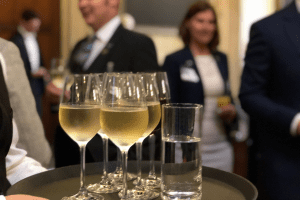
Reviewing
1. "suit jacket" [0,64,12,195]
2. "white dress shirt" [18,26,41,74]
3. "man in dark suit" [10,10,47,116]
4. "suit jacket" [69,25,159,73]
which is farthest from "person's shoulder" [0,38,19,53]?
"white dress shirt" [18,26,41,74]

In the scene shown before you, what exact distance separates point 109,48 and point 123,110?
142 cm

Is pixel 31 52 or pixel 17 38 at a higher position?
pixel 17 38

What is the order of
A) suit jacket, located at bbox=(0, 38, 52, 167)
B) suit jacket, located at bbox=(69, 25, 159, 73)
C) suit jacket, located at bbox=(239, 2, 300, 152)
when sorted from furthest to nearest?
suit jacket, located at bbox=(69, 25, 159, 73) → suit jacket, located at bbox=(239, 2, 300, 152) → suit jacket, located at bbox=(0, 38, 52, 167)

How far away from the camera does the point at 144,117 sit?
80 cm

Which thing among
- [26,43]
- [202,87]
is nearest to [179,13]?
[26,43]

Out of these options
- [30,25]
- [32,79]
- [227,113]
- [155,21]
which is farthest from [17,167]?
[155,21]

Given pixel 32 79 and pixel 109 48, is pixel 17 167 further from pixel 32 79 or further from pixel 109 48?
pixel 32 79

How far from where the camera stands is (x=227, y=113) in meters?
2.73

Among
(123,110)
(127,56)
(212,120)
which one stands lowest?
(212,120)

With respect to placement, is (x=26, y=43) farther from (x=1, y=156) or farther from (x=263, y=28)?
(x=1, y=156)

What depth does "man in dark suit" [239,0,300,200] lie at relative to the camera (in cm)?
178

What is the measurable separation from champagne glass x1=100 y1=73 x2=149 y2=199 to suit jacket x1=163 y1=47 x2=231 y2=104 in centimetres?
193

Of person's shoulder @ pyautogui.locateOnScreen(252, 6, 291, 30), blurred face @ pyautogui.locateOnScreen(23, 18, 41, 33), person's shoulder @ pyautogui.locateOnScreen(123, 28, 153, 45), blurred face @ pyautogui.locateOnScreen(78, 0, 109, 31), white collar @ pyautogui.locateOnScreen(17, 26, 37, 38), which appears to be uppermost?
blurred face @ pyautogui.locateOnScreen(23, 18, 41, 33)

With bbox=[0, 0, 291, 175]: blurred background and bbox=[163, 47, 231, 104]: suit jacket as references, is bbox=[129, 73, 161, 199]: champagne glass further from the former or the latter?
bbox=[0, 0, 291, 175]: blurred background
